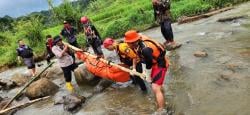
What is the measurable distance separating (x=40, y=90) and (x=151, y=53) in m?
6.09

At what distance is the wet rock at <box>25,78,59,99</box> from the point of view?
495 inches

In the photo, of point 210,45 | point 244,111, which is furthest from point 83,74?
point 244,111

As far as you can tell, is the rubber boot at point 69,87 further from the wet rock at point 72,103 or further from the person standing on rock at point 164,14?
the person standing on rock at point 164,14

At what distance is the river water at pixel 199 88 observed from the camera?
27.7ft

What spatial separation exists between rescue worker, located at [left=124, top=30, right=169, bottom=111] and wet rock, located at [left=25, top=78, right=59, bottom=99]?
217 inches

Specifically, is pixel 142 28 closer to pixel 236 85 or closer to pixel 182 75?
pixel 182 75

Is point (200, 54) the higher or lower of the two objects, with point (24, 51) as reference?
lower

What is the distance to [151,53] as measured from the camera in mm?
7621

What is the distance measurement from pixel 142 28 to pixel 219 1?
473cm

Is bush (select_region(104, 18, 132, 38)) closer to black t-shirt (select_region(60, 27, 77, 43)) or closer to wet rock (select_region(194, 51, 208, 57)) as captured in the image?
black t-shirt (select_region(60, 27, 77, 43))

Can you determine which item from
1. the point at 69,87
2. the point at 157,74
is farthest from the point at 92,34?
the point at 157,74

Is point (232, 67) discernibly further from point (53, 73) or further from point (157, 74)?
point (53, 73)

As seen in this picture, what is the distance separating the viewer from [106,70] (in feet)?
36.1

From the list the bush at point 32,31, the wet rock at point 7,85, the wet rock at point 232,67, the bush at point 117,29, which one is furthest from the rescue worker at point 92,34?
the bush at point 32,31
